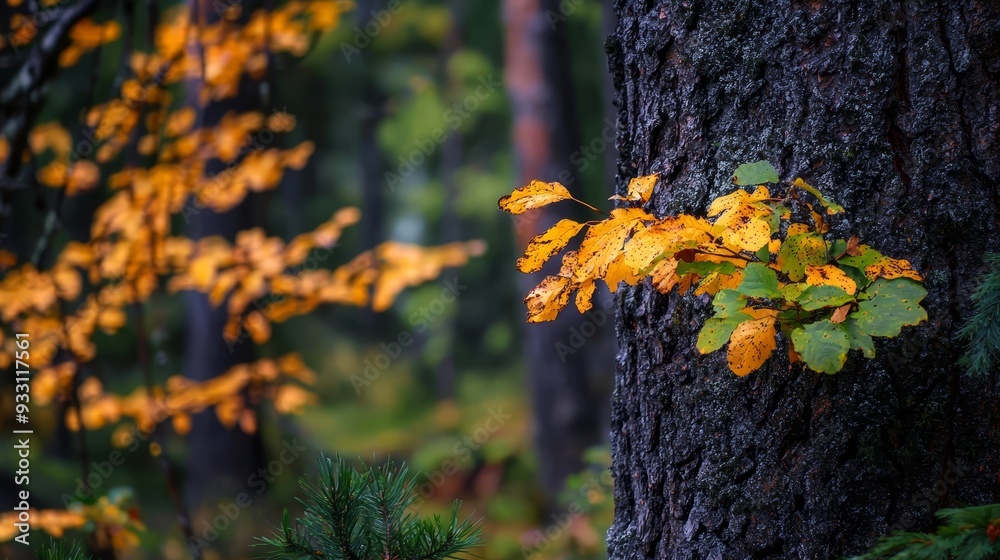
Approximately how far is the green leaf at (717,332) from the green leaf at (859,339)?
11 cm

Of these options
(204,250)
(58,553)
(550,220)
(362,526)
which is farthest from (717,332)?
(550,220)

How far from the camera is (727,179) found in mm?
1005

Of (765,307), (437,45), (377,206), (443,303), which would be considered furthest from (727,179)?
(377,206)

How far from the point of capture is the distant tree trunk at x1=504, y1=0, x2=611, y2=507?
4676 mm

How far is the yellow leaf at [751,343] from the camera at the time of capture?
0.81 meters

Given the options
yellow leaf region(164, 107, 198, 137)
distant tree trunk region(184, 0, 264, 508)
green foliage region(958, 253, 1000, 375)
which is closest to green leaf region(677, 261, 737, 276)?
green foliage region(958, 253, 1000, 375)

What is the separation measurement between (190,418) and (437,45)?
6.56 meters

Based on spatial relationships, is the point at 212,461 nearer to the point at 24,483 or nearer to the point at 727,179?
the point at 24,483

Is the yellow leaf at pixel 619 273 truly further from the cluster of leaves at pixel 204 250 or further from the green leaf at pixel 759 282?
the cluster of leaves at pixel 204 250

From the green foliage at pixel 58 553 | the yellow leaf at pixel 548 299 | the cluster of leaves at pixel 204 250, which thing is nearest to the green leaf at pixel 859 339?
the yellow leaf at pixel 548 299

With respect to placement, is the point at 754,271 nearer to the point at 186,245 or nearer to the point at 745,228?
the point at 745,228

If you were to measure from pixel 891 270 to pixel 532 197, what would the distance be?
1.46 ft

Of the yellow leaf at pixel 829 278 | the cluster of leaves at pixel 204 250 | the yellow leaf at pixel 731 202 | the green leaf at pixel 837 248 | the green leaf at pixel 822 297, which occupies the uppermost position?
the cluster of leaves at pixel 204 250

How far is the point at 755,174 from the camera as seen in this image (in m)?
0.80
